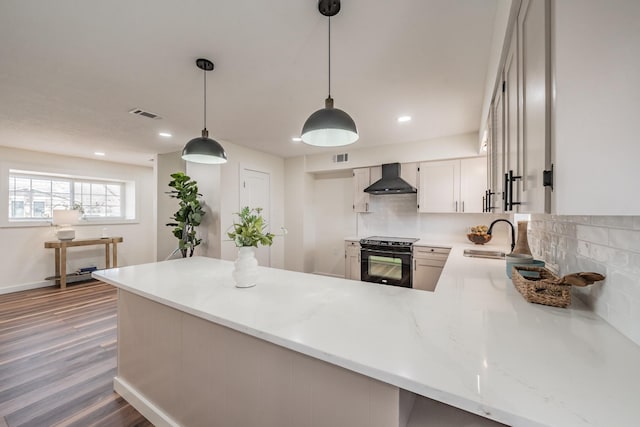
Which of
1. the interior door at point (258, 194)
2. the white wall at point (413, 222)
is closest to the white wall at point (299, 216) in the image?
the interior door at point (258, 194)

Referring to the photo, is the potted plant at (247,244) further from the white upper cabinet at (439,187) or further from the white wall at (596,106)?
the white upper cabinet at (439,187)

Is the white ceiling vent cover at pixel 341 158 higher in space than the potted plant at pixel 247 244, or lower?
higher

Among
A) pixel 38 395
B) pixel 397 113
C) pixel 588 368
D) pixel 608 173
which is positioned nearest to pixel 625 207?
pixel 608 173

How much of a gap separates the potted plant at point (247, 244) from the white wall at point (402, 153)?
3.08 metres

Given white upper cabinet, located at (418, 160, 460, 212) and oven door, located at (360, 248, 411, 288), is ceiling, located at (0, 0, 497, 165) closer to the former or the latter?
white upper cabinet, located at (418, 160, 460, 212)

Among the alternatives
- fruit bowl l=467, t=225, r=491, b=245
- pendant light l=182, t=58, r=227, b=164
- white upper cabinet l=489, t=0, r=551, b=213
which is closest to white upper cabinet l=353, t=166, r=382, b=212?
fruit bowl l=467, t=225, r=491, b=245

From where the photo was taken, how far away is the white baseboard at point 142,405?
5.16 feet

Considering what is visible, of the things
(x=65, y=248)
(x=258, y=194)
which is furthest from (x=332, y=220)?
(x=65, y=248)

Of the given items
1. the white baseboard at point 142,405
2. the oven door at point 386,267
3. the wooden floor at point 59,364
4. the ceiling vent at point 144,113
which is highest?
the ceiling vent at point 144,113

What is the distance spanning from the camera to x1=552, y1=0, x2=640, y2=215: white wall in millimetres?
652

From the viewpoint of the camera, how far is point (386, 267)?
12.9 ft

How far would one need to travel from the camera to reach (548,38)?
784mm

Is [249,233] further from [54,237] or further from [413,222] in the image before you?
[54,237]

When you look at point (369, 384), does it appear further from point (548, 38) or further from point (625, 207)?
point (548, 38)
